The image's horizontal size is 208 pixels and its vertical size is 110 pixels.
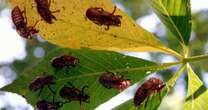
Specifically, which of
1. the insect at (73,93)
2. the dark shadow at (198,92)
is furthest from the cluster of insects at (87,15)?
the dark shadow at (198,92)

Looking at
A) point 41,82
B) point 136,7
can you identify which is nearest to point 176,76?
point 41,82

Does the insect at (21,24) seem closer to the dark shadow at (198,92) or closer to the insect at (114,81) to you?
the insect at (114,81)

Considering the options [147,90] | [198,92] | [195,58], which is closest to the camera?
[195,58]

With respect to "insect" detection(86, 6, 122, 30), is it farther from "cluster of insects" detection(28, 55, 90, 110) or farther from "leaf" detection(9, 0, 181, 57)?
"cluster of insects" detection(28, 55, 90, 110)

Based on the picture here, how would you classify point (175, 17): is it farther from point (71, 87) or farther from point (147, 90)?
point (71, 87)

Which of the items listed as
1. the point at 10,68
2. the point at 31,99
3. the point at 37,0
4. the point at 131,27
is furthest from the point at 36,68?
the point at 10,68

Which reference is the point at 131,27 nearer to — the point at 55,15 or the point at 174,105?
the point at 55,15
